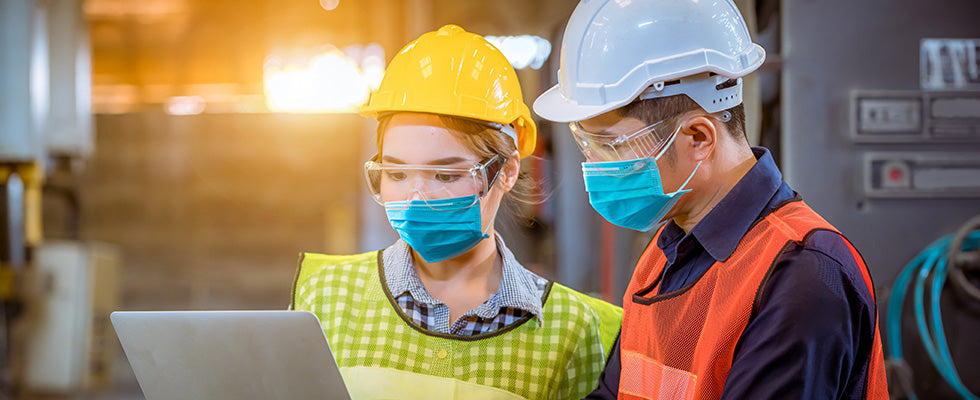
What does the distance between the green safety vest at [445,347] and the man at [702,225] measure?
0.14 metres

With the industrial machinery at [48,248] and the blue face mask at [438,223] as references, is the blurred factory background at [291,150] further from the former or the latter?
the blue face mask at [438,223]

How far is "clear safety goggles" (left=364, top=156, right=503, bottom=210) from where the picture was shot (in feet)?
5.09

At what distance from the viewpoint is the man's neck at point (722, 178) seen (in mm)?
1259

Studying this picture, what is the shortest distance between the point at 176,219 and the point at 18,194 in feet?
10.0

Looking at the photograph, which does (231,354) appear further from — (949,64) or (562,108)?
(949,64)

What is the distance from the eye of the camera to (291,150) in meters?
7.98

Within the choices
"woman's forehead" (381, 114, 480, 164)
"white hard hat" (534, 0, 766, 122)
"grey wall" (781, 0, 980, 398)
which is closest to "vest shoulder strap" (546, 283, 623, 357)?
"woman's forehead" (381, 114, 480, 164)

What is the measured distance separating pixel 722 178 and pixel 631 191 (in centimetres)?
16

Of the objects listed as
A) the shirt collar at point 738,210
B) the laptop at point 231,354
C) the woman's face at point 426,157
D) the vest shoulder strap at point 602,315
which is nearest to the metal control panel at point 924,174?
the vest shoulder strap at point 602,315

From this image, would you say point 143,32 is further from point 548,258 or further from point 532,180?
point 532,180

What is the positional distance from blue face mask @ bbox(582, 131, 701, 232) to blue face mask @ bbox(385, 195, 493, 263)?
0.30 m

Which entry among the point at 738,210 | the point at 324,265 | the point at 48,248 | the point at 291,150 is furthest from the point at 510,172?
the point at 291,150

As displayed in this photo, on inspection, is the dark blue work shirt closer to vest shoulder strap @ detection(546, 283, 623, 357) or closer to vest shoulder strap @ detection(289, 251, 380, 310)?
vest shoulder strap @ detection(546, 283, 623, 357)

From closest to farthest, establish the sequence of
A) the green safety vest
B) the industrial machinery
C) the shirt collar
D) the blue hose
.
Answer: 1. the shirt collar
2. the green safety vest
3. the blue hose
4. the industrial machinery
